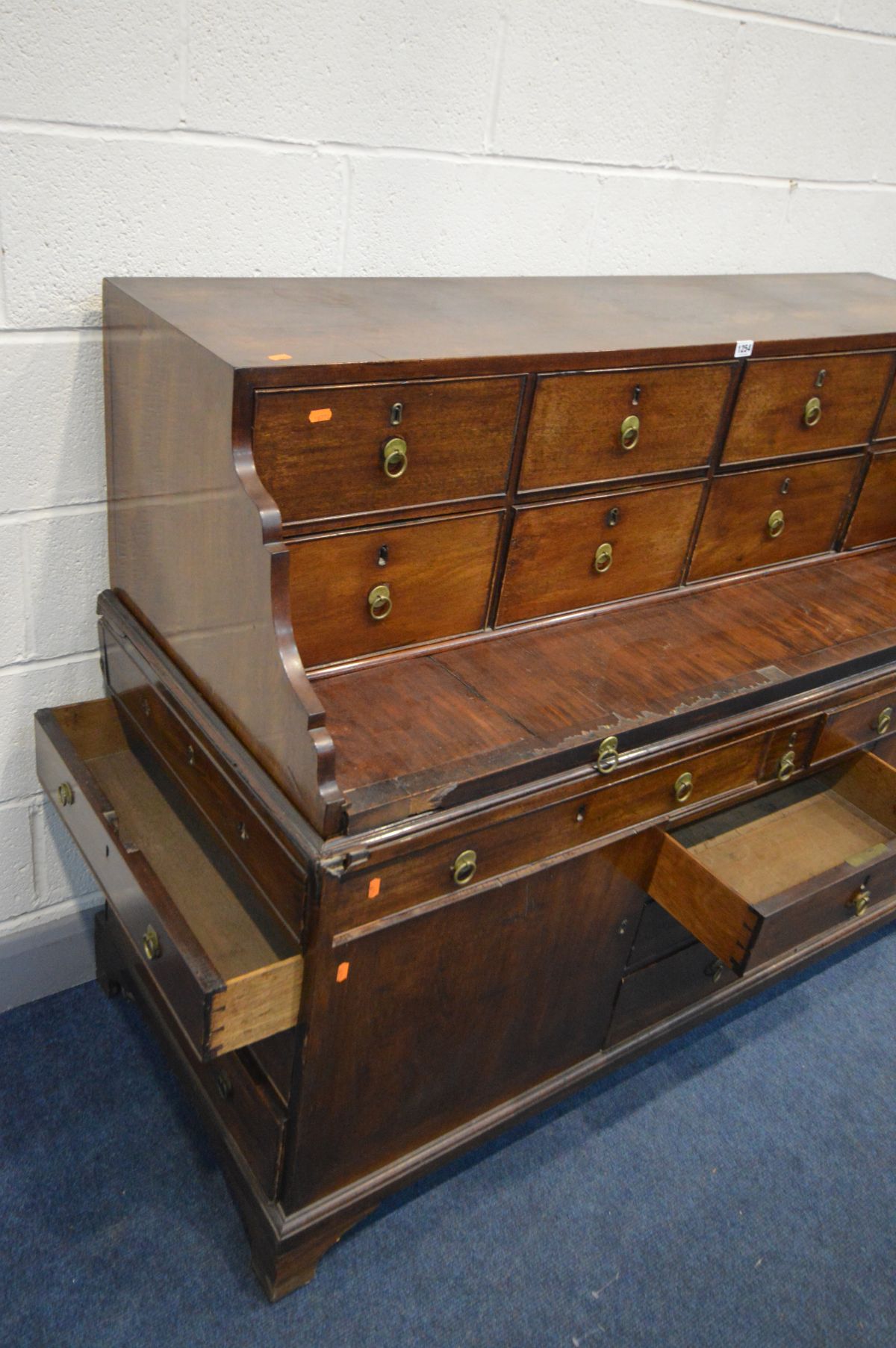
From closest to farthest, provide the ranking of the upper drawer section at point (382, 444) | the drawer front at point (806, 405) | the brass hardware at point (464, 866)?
the upper drawer section at point (382, 444)
the brass hardware at point (464, 866)
the drawer front at point (806, 405)

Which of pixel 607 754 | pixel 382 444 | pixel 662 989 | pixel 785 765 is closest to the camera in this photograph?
pixel 382 444

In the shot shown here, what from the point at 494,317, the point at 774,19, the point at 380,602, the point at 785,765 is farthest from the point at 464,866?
the point at 774,19

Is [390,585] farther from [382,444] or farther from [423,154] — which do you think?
[423,154]

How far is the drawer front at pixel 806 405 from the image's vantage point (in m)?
1.71

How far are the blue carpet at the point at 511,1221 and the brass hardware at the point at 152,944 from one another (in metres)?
0.57

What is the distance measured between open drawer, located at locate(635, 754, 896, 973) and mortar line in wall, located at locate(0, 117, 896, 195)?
43.8 inches

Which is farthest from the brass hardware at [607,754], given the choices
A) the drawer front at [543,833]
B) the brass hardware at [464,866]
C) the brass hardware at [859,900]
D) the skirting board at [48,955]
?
the skirting board at [48,955]

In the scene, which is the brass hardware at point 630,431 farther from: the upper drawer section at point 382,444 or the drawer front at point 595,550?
the upper drawer section at point 382,444

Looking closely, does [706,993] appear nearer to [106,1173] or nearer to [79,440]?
[106,1173]

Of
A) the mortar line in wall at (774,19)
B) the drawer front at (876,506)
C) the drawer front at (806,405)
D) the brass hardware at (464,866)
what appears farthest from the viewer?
the drawer front at (876,506)

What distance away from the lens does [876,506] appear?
2064 mm

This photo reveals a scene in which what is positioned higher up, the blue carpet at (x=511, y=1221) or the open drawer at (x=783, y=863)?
the open drawer at (x=783, y=863)

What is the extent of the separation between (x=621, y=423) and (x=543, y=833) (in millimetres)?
602

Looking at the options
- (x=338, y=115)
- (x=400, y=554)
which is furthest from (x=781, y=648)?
(x=338, y=115)
